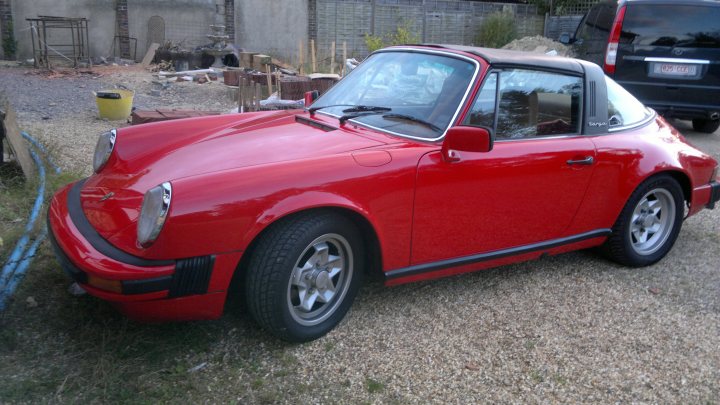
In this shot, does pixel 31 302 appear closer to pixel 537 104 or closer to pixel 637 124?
pixel 537 104

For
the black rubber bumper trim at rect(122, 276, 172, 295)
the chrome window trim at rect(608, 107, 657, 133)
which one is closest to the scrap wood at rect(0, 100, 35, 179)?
the black rubber bumper trim at rect(122, 276, 172, 295)

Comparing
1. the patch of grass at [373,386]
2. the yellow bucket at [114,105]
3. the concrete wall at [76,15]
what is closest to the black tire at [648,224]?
the patch of grass at [373,386]

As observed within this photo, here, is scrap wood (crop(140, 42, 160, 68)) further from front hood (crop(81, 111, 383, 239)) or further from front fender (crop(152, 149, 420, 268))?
front fender (crop(152, 149, 420, 268))

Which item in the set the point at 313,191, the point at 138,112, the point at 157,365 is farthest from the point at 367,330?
the point at 138,112

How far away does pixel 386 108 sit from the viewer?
3676mm

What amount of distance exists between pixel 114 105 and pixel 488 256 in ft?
22.6

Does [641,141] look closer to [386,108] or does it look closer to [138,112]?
→ [386,108]

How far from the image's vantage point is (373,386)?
2820 mm

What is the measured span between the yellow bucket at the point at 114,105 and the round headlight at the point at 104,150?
216 inches

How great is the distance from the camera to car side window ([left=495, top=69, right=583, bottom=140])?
3.67m

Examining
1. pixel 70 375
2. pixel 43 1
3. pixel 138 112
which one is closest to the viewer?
pixel 70 375

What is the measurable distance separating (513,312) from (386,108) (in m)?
1.39

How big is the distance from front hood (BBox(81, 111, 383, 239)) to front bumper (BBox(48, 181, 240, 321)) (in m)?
0.12

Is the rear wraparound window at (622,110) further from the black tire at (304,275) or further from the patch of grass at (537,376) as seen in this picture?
the black tire at (304,275)
